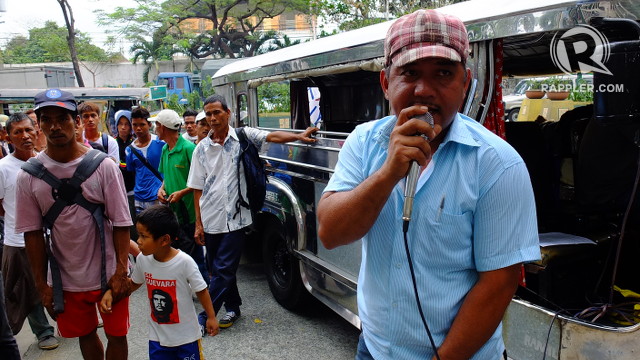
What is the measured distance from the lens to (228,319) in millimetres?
4629

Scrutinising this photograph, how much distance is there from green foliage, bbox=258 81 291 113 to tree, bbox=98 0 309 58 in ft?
92.1

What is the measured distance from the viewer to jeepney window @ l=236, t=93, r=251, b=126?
585 centimetres

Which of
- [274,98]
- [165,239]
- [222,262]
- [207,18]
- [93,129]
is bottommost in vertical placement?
[222,262]

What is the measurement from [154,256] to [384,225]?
2.25 metres

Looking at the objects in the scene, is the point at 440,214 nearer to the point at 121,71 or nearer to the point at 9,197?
the point at 9,197

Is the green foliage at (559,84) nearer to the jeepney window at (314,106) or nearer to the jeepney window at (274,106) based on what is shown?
the jeepney window at (314,106)

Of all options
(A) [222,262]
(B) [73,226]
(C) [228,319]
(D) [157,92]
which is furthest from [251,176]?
(D) [157,92]

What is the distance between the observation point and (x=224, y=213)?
174 inches

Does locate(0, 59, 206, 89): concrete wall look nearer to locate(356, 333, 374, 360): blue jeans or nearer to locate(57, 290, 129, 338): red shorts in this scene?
locate(57, 290, 129, 338): red shorts

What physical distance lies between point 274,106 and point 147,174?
1.66 meters

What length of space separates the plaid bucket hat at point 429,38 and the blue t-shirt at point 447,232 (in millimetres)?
201

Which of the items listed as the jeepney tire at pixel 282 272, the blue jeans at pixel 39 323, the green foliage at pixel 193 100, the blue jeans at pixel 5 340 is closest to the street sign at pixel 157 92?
the green foliage at pixel 193 100

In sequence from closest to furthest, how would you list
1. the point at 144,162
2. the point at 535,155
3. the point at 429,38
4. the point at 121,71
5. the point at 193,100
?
1. the point at 429,38
2. the point at 535,155
3. the point at 144,162
4. the point at 193,100
5. the point at 121,71

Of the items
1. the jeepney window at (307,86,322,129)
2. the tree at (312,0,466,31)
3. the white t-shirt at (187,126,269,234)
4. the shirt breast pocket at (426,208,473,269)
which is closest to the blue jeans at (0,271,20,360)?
the white t-shirt at (187,126,269,234)
